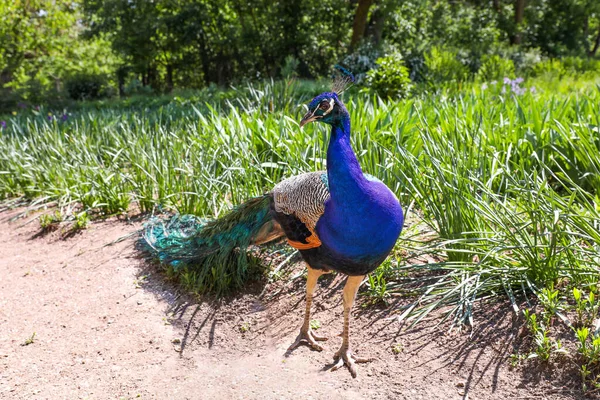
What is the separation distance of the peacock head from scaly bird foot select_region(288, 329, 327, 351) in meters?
1.20

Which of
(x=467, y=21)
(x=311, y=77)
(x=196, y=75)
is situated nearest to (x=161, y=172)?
(x=311, y=77)

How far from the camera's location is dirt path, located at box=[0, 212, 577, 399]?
7.85ft

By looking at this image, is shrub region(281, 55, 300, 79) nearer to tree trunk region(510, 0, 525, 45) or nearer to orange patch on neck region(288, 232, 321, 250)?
orange patch on neck region(288, 232, 321, 250)

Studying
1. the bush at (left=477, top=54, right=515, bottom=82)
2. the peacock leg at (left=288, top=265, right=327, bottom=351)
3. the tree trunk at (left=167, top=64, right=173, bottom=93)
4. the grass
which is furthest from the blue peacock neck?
the tree trunk at (left=167, top=64, right=173, bottom=93)

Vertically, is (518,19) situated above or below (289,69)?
above

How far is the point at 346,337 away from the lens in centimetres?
257

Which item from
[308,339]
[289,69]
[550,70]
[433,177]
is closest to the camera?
[308,339]

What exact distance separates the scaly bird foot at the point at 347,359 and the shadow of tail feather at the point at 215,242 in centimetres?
72

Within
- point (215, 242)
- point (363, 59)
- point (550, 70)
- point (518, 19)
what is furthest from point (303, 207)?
point (518, 19)

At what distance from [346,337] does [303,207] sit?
0.72 metres

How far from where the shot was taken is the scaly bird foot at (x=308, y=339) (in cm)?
273

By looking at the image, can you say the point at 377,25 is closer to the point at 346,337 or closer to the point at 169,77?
the point at 169,77

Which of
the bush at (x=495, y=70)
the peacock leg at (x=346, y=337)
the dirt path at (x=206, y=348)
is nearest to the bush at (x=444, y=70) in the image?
the bush at (x=495, y=70)

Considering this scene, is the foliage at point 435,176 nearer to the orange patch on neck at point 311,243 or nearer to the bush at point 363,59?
the orange patch on neck at point 311,243
